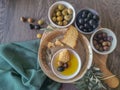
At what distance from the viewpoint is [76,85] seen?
805mm

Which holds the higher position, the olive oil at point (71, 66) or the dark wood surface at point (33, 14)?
the dark wood surface at point (33, 14)

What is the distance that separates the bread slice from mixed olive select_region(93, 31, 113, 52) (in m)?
0.06

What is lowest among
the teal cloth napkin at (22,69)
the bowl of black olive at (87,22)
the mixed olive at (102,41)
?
the teal cloth napkin at (22,69)

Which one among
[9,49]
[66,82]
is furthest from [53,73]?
[9,49]

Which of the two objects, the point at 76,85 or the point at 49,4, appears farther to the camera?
the point at 49,4

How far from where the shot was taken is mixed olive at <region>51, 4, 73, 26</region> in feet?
2.81

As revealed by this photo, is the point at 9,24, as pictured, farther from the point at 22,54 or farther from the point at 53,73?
the point at 53,73

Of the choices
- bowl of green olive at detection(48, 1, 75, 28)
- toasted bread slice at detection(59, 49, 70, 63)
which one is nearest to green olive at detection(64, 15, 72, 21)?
bowl of green olive at detection(48, 1, 75, 28)

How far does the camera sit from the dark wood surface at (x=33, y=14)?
900 mm

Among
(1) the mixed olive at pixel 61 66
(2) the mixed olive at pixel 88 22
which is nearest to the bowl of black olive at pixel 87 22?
(2) the mixed olive at pixel 88 22

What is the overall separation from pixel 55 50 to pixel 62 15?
0.11 metres

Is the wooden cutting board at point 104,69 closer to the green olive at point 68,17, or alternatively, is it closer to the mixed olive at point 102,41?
the mixed olive at point 102,41

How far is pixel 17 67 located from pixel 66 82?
16 centimetres

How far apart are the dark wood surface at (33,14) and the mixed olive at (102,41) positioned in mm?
62
